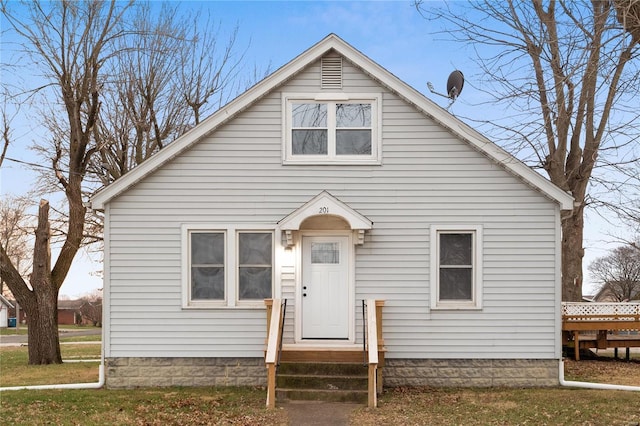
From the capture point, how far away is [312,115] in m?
11.6

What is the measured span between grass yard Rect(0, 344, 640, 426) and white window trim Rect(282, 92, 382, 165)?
4.28m

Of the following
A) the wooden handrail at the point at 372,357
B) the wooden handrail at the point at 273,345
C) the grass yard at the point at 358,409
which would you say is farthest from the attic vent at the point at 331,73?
the grass yard at the point at 358,409

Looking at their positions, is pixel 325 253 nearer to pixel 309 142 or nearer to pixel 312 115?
pixel 309 142

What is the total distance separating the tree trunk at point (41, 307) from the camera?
1555cm

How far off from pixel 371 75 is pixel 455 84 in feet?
8.24

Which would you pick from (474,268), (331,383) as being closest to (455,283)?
(474,268)

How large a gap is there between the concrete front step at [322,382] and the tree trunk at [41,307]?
8108 millimetres

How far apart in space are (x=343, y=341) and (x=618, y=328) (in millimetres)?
8174

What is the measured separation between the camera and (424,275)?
37.4ft

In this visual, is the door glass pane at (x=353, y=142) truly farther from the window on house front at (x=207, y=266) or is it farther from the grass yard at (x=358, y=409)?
the grass yard at (x=358, y=409)

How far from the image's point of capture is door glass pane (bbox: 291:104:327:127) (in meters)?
11.6

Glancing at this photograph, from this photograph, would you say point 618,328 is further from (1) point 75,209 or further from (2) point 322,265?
(1) point 75,209

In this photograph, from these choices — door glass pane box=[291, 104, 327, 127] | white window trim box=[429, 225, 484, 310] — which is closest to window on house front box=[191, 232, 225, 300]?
door glass pane box=[291, 104, 327, 127]

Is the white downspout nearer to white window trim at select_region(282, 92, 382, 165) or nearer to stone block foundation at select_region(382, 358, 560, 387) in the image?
stone block foundation at select_region(382, 358, 560, 387)
